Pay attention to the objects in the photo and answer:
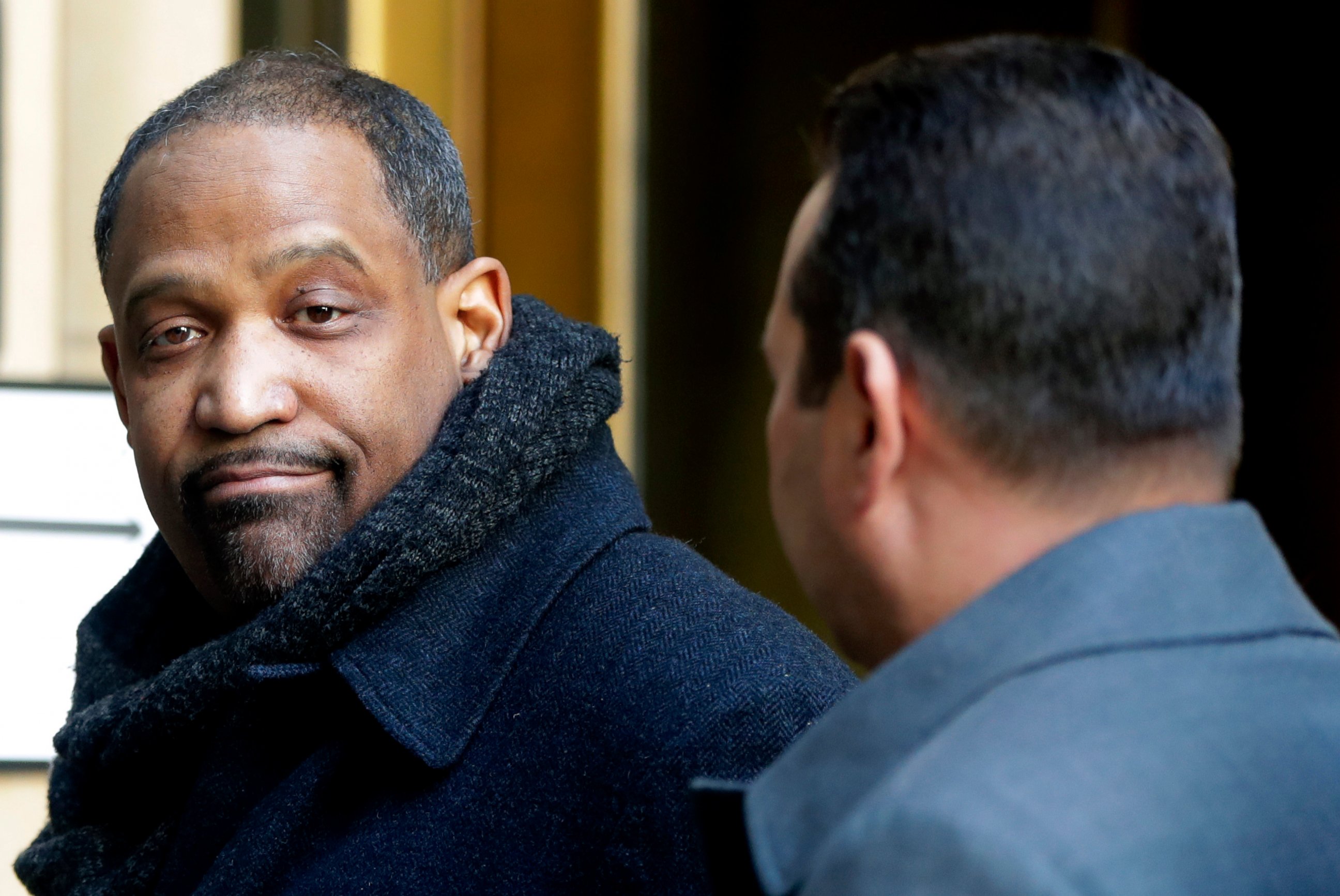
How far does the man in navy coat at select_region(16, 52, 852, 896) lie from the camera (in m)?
1.57

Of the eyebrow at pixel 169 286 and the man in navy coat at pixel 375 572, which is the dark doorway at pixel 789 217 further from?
the eyebrow at pixel 169 286

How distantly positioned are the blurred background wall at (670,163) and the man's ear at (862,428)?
2.13 metres

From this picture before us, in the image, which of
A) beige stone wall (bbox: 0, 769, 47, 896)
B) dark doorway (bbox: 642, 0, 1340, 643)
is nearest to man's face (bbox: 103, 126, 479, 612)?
dark doorway (bbox: 642, 0, 1340, 643)

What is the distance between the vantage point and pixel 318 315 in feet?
5.94

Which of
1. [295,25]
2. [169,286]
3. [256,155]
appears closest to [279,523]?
[169,286]

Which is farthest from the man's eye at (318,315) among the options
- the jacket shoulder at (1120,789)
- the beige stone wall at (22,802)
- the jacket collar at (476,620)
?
the beige stone wall at (22,802)

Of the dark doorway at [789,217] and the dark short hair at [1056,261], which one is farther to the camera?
the dark doorway at [789,217]

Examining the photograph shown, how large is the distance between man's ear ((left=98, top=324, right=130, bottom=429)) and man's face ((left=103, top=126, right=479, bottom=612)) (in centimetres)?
23

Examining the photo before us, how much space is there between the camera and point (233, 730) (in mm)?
1753

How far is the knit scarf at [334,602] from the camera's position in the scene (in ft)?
5.51

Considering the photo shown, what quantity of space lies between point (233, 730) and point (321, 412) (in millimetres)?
387

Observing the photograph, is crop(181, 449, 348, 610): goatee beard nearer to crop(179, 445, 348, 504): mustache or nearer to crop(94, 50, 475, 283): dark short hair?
crop(179, 445, 348, 504): mustache

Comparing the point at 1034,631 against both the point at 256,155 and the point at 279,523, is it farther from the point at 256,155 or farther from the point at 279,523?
the point at 256,155

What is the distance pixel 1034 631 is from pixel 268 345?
111 cm
